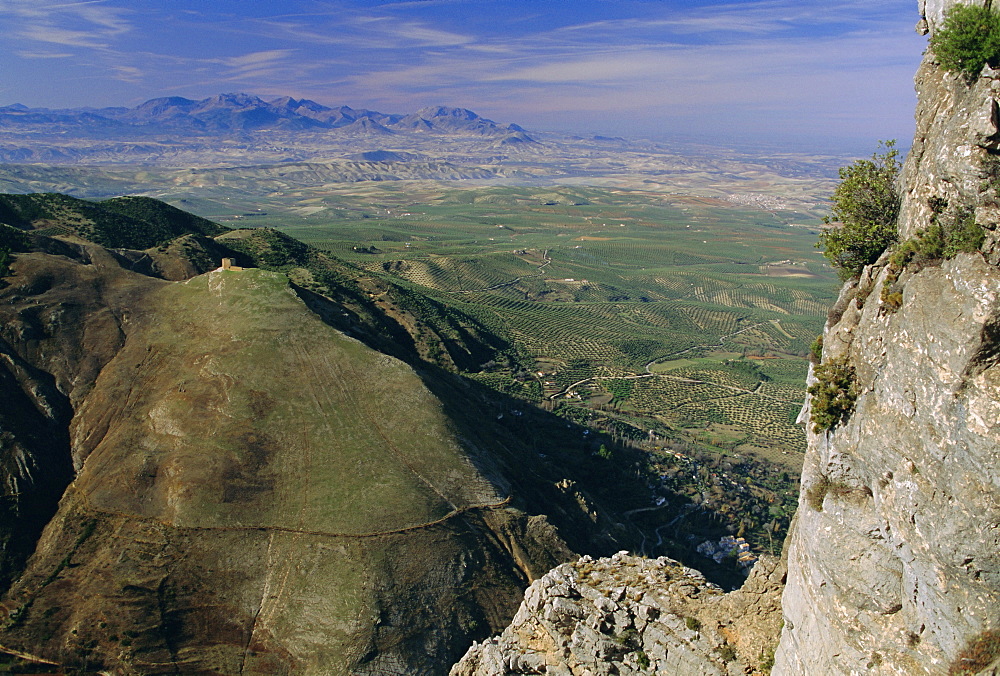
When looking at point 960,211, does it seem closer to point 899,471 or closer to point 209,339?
point 899,471

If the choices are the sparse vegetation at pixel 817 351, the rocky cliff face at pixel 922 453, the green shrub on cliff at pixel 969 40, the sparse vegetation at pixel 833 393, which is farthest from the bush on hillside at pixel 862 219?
the sparse vegetation at pixel 833 393

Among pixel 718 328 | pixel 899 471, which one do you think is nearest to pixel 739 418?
pixel 718 328

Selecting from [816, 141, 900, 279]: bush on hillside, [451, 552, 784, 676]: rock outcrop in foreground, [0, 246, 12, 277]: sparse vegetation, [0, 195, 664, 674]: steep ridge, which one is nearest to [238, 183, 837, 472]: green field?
[0, 195, 664, 674]: steep ridge

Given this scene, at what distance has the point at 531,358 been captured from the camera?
10025 centimetres

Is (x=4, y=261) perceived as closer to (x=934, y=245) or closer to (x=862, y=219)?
(x=862, y=219)

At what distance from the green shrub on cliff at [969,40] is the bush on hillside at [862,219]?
265 centimetres

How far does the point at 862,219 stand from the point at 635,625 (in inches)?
514

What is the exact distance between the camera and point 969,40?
38.3ft

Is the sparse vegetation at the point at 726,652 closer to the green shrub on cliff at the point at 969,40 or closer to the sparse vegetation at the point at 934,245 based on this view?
the sparse vegetation at the point at 934,245

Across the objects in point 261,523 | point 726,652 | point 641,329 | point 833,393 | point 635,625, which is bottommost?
point 641,329

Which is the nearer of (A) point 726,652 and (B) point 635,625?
(A) point 726,652

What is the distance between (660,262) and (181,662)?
603ft

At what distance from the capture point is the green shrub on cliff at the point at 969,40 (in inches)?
449

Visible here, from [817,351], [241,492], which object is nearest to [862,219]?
[817,351]
